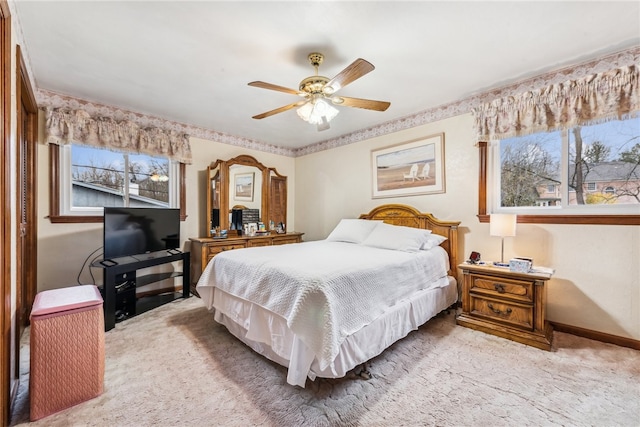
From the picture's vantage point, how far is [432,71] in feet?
8.15

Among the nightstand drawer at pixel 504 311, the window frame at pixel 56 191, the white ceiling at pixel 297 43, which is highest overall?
the white ceiling at pixel 297 43

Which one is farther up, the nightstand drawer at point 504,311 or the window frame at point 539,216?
the window frame at point 539,216

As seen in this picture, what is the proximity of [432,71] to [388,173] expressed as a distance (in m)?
1.55

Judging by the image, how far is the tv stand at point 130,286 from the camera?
8.59 ft

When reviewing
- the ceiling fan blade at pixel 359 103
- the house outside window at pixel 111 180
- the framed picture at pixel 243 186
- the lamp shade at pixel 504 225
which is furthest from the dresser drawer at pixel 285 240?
the lamp shade at pixel 504 225

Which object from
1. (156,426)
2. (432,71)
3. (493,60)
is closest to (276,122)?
(432,71)

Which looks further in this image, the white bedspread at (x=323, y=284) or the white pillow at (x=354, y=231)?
the white pillow at (x=354, y=231)

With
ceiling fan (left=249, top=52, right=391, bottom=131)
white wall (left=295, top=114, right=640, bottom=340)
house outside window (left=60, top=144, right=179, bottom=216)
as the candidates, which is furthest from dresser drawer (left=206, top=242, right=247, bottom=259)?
ceiling fan (left=249, top=52, right=391, bottom=131)

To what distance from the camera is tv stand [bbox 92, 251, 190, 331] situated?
2619mm

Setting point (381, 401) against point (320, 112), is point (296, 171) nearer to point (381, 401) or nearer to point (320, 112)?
point (320, 112)

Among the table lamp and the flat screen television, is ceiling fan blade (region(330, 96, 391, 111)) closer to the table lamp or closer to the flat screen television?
the table lamp

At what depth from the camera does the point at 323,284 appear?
170cm

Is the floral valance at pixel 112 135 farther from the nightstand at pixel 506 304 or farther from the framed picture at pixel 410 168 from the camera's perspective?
the nightstand at pixel 506 304

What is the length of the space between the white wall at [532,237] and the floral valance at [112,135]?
2338 mm
